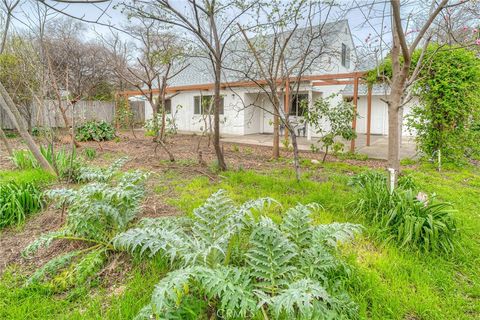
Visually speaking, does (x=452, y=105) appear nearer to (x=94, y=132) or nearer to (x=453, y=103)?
(x=453, y=103)

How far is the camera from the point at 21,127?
501cm

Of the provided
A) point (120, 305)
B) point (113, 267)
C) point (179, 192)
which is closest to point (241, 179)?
point (179, 192)

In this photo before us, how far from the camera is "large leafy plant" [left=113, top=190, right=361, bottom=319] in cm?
165

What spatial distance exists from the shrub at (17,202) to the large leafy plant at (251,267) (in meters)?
2.04

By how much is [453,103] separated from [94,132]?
11.7 meters

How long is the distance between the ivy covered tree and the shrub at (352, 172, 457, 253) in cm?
410

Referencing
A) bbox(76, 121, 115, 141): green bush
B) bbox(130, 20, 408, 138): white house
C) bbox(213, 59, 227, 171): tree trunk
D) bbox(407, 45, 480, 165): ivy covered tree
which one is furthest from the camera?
bbox(130, 20, 408, 138): white house

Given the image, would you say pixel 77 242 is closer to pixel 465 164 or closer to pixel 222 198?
pixel 222 198

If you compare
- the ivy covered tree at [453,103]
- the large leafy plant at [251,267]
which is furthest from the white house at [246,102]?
the large leafy plant at [251,267]

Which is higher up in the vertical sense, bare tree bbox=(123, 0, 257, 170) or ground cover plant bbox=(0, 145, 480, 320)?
bare tree bbox=(123, 0, 257, 170)

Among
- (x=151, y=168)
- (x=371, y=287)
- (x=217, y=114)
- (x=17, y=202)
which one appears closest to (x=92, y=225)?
(x=17, y=202)

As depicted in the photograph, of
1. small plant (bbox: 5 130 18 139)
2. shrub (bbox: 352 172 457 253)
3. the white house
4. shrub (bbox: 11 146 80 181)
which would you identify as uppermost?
the white house

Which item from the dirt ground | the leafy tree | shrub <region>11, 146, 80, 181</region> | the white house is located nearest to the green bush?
the dirt ground

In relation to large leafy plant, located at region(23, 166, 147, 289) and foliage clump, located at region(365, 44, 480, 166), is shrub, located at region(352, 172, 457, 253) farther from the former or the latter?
foliage clump, located at region(365, 44, 480, 166)
